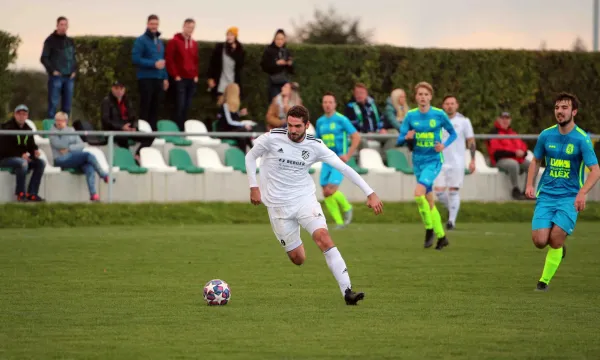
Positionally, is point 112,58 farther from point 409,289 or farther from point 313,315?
point 313,315

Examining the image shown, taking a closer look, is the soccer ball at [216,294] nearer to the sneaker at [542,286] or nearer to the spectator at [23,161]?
the sneaker at [542,286]

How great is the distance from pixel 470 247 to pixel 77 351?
9834mm

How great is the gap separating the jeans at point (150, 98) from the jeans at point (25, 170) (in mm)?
3659

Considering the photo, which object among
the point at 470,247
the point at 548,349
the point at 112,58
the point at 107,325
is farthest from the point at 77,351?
the point at 112,58

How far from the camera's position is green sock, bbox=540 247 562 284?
11.8 metres

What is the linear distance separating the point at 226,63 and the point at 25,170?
622 cm

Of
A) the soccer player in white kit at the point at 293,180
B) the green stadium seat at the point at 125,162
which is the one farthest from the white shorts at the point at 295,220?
the green stadium seat at the point at 125,162

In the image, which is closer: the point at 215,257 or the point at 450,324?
the point at 450,324

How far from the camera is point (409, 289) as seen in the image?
11.6 metres

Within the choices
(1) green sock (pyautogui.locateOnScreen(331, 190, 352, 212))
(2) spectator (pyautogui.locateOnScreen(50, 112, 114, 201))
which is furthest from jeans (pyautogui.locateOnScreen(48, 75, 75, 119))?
(1) green sock (pyautogui.locateOnScreen(331, 190, 352, 212))

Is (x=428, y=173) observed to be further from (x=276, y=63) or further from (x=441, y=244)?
(x=276, y=63)

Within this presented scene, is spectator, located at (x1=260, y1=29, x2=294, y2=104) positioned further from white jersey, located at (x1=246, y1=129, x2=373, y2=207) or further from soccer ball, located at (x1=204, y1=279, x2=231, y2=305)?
soccer ball, located at (x1=204, y1=279, x2=231, y2=305)

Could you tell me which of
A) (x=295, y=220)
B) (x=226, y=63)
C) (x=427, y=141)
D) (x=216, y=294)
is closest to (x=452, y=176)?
(x=427, y=141)

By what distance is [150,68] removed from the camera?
2273cm
